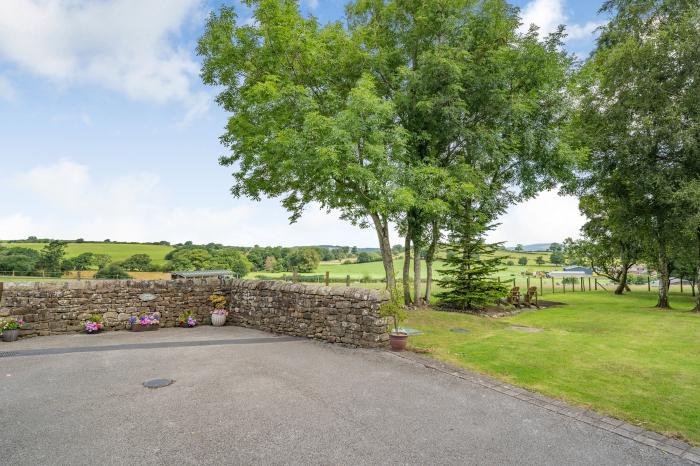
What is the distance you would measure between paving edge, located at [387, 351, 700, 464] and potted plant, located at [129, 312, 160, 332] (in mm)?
9892

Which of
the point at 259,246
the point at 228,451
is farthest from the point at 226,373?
the point at 259,246

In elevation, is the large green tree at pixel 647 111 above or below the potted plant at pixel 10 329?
above

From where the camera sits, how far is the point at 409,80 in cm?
1577

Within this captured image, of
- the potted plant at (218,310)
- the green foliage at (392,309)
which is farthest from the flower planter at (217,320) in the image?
the green foliage at (392,309)

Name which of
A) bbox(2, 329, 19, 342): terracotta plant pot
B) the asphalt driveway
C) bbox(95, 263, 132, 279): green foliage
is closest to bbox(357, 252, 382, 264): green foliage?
bbox(95, 263, 132, 279): green foliage

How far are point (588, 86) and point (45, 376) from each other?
83.6 feet

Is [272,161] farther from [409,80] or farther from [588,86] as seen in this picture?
[588,86]

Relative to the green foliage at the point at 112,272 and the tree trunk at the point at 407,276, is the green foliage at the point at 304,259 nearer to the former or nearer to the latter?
the green foliage at the point at 112,272

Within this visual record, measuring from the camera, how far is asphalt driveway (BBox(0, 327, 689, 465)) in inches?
169

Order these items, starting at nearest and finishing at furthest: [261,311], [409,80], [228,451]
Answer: [228,451] < [261,311] < [409,80]

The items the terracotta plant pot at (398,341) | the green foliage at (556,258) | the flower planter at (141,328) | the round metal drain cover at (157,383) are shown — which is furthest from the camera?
the green foliage at (556,258)

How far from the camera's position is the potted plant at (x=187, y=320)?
1338 cm

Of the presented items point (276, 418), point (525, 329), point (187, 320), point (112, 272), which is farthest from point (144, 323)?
point (112, 272)

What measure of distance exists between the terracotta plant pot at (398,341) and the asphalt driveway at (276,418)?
781mm
